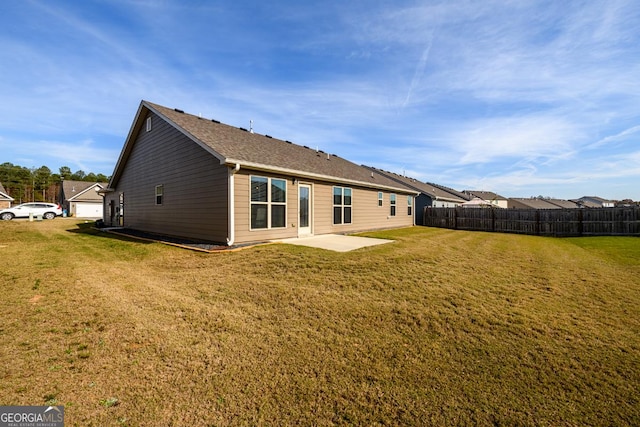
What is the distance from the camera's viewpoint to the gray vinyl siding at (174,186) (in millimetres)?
9594

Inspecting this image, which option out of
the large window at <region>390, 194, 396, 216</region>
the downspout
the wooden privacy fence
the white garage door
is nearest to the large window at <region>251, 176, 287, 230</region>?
the downspout

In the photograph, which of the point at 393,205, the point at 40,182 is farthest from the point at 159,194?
the point at 40,182

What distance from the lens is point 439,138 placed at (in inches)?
741

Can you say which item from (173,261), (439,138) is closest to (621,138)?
(439,138)

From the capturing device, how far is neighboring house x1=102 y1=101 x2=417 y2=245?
368 inches

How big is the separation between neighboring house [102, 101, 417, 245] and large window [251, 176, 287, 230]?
36 mm

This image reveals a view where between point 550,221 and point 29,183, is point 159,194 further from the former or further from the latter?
point 29,183

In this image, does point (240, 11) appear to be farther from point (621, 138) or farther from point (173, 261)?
point (621, 138)

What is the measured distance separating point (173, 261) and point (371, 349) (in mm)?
6361

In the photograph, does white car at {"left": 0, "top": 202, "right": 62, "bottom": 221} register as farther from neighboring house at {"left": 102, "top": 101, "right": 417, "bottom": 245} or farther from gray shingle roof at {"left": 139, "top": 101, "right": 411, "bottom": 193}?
gray shingle roof at {"left": 139, "top": 101, "right": 411, "bottom": 193}

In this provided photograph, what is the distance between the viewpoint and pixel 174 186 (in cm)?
1184

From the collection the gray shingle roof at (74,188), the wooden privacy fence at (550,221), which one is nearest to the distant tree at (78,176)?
the gray shingle roof at (74,188)

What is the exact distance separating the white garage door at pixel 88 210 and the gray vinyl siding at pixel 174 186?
25627 mm

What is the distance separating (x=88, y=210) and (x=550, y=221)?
157 ft
